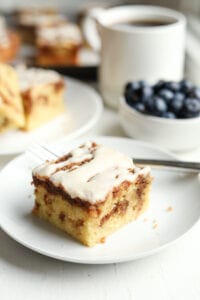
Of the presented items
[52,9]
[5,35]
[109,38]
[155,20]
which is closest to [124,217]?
[109,38]

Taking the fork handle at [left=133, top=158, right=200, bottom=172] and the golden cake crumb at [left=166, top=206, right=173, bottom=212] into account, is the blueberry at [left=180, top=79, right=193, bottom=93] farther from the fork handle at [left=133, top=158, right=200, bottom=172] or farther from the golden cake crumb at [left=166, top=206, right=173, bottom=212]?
the golden cake crumb at [left=166, top=206, right=173, bottom=212]

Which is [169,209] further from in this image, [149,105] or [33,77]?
[33,77]

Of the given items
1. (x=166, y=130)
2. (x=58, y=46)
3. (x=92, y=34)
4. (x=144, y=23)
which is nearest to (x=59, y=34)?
(x=58, y=46)

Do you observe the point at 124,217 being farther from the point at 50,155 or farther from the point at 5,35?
the point at 5,35

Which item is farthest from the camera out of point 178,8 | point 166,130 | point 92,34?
point 178,8

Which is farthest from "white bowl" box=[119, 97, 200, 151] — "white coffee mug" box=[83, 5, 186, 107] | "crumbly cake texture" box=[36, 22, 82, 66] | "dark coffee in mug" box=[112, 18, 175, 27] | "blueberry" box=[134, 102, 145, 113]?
"crumbly cake texture" box=[36, 22, 82, 66]

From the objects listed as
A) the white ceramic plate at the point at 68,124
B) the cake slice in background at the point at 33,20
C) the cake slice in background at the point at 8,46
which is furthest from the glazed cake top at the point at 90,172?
the cake slice in background at the point at 33,20

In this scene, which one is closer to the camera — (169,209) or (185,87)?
(169,209)
